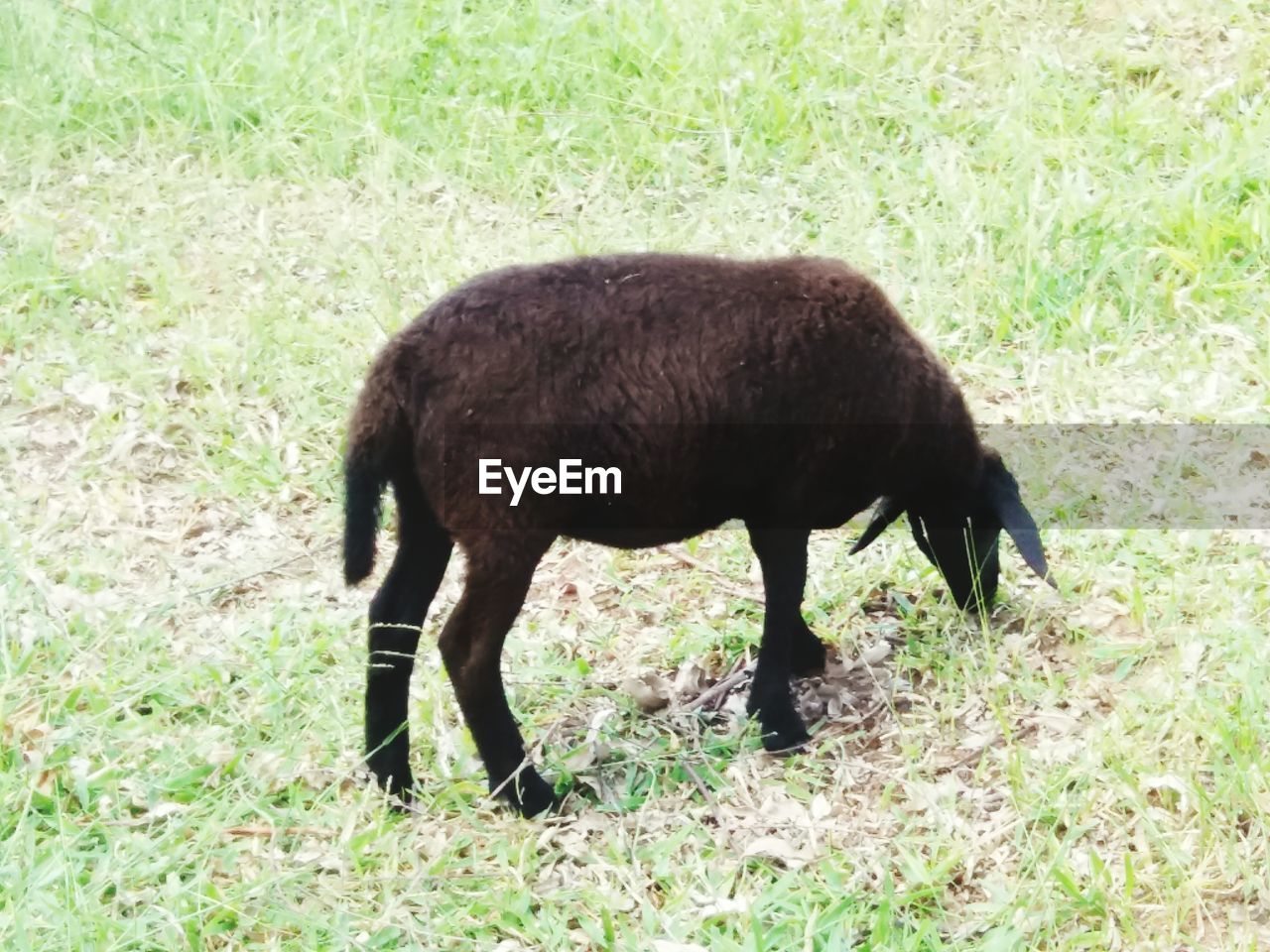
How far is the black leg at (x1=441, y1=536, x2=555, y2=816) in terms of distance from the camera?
12.7ft

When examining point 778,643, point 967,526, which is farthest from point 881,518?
point 778,643

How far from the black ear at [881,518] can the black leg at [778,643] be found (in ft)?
1.31

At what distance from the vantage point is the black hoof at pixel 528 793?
409 centimetres

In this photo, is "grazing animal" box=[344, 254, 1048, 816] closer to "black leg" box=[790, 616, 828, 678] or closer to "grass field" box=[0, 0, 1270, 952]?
"black leg" box=[790, 616, 828, 678]

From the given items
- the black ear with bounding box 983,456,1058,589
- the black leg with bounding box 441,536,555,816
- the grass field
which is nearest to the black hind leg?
the grass field

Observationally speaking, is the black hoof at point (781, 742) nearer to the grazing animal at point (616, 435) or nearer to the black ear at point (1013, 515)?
the grazing animal at point (616, 435)

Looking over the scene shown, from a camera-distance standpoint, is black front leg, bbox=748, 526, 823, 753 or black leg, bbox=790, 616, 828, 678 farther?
black leg, bbox=790, 616, 828, 678

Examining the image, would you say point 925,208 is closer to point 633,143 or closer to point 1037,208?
point 1037,208

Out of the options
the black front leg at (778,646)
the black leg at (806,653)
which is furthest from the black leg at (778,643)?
the black leg at (806,653)

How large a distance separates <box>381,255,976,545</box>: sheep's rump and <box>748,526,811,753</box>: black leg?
0.11m

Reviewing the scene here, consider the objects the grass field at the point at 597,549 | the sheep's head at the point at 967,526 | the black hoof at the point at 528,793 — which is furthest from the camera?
the sheep's head at the point at 967,526

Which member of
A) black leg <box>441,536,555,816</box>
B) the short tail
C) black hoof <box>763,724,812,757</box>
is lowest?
black hoof <box>763,724,812,757</box>

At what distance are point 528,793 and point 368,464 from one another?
107 centimetres

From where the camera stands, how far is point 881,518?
464cm
